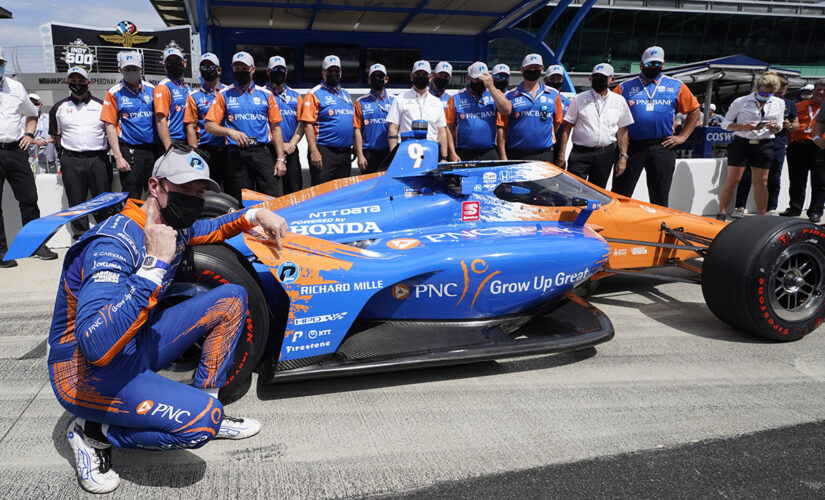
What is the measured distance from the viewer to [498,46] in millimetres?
18250

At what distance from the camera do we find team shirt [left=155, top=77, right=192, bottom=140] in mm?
→ 6188

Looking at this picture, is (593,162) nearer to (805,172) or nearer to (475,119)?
(475,119)

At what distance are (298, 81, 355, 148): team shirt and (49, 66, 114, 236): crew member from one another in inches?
89.3

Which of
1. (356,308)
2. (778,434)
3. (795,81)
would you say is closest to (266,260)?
(356,308)

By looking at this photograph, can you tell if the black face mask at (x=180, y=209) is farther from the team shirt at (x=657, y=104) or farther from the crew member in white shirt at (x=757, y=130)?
the crew member in white shirt at (x=757, y=130)

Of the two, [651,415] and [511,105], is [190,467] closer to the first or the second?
[651,415]

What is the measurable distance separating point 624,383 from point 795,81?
23.8 metres

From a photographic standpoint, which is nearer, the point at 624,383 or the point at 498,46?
the point at 624,383

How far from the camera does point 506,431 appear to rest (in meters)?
2.73

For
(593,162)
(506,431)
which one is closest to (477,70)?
(593,162)

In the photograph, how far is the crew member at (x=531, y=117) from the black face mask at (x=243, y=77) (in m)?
2.81

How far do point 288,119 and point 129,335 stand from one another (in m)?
Answer: 5.13

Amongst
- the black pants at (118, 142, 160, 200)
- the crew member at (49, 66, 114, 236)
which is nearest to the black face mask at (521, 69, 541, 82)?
the black pants at (118, 142, 160, 200)

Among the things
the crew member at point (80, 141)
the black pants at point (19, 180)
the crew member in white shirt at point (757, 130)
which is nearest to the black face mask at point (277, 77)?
Result: the crew member at point (80, 141)
